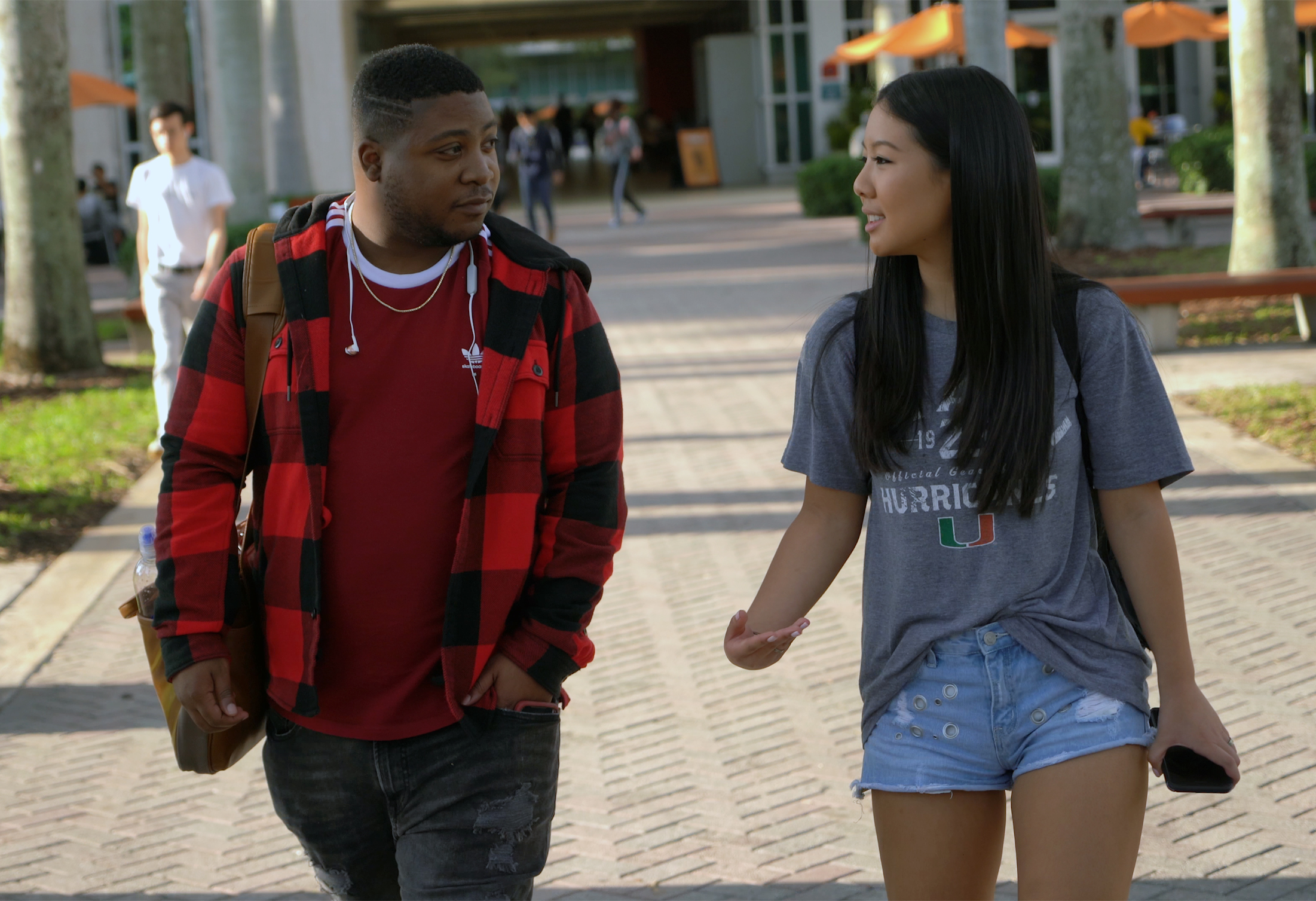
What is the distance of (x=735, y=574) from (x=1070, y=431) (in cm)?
419

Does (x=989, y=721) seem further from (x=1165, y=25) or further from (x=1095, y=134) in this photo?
(x=1165, y=25)

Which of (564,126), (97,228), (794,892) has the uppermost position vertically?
(564,126)

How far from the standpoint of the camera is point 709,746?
4645mm

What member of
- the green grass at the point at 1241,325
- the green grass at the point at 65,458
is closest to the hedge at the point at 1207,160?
the green grass at the point at 1241,325

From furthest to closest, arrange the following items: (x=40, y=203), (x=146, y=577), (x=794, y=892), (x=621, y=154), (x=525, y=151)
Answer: (x=621, y=154) → (x=525, y=151) → (x=40, y=203) → (x=794, y=892) → (x=146, y=577)

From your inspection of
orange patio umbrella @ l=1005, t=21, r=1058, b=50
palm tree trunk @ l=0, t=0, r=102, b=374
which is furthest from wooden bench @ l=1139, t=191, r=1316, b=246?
palm tree trunk @ l=0, t=0, r=102, b=374

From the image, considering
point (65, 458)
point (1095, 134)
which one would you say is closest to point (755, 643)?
point (65, 458)

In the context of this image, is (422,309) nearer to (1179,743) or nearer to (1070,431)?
(1070,431)

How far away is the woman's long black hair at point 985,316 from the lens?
88.8 inches

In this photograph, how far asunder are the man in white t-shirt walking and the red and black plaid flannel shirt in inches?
257

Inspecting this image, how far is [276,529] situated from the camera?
244 centimetres

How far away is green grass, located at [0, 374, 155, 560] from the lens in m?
7.53

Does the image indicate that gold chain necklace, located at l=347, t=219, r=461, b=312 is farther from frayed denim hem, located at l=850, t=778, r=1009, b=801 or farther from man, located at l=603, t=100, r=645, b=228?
man, located at l=603, t=100, r=645, b=228

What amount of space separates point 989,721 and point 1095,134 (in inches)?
527
